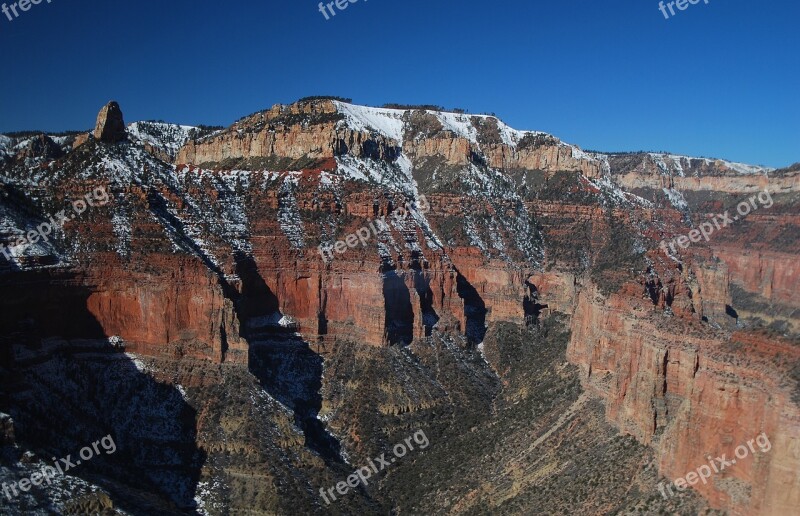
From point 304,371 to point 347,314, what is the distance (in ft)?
28.4

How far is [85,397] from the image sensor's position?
224 ft

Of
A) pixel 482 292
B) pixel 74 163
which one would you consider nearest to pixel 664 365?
pixel 482 292

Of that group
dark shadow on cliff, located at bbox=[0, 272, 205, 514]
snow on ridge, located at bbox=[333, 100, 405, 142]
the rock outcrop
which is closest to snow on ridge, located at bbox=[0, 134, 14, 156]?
snow on ridge, located at bbox=[333, 100, 405, 142]

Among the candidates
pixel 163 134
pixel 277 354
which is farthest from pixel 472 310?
pixel 163 134

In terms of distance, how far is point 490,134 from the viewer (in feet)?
525

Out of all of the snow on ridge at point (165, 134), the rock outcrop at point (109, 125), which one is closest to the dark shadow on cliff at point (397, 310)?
the rock outcrop at point (109, 125)

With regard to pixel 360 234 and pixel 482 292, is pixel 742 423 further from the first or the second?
pixel 482 292

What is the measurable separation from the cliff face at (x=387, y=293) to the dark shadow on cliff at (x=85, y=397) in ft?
1.32

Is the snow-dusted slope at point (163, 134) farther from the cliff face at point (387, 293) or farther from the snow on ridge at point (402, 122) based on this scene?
the cliff face at point (387, 293)

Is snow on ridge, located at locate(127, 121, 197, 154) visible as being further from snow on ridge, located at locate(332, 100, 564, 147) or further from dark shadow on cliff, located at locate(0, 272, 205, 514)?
dark shadow on cliff, located at locate(0, 272, 205, 514)

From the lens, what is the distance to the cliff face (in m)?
43.8

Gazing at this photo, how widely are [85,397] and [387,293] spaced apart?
34146 mm

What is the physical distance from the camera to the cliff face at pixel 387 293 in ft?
144

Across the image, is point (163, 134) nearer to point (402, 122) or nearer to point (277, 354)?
point (402, 122)
